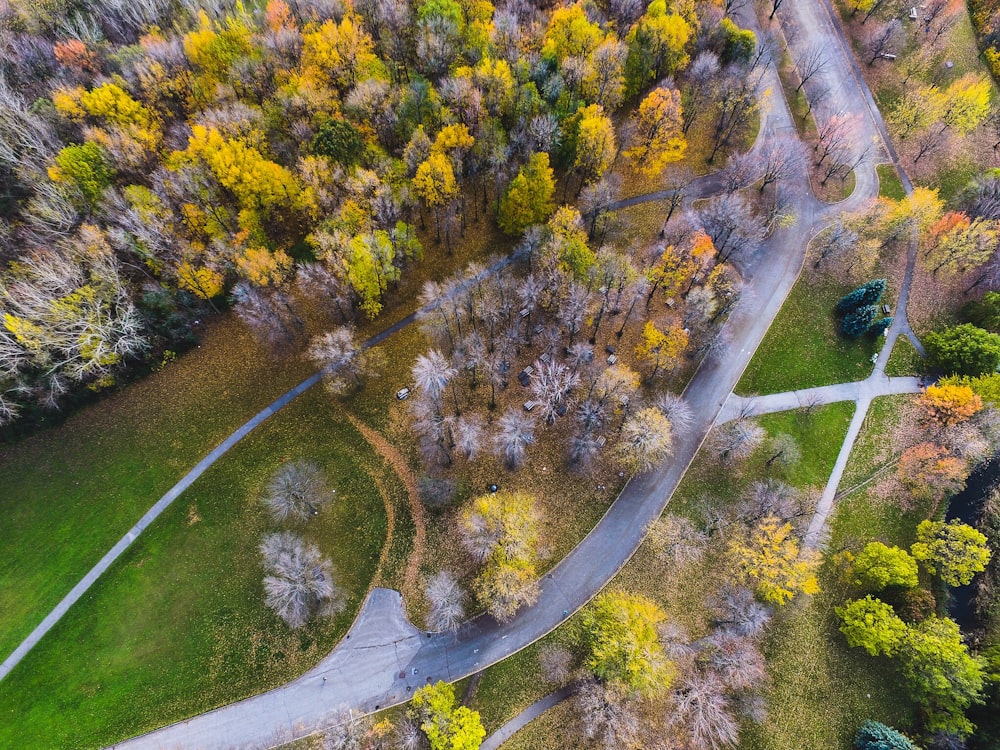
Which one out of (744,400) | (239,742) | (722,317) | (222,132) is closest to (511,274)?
(722,317)

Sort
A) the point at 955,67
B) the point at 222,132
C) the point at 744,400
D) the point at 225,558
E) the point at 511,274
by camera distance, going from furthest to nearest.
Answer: the point at 955,67 → the point at 511,274 → the point at 744,400 → the point at 222,132 → the point at 225,558

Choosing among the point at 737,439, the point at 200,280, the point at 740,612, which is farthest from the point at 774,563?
the point at 200,280

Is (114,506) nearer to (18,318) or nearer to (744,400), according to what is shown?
(18,318)

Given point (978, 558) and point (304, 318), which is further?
point (304, 318)

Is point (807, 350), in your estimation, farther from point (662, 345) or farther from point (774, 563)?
point (774, 563)

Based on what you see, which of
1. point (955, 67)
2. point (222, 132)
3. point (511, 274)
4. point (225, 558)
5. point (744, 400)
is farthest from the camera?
point (955, 67)

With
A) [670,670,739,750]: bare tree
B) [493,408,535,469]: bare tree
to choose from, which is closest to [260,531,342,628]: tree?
[493,408,535,469]: bare tree

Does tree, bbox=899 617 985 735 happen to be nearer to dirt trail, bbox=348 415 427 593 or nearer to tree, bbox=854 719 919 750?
tree, bbox=854 719 919 750
